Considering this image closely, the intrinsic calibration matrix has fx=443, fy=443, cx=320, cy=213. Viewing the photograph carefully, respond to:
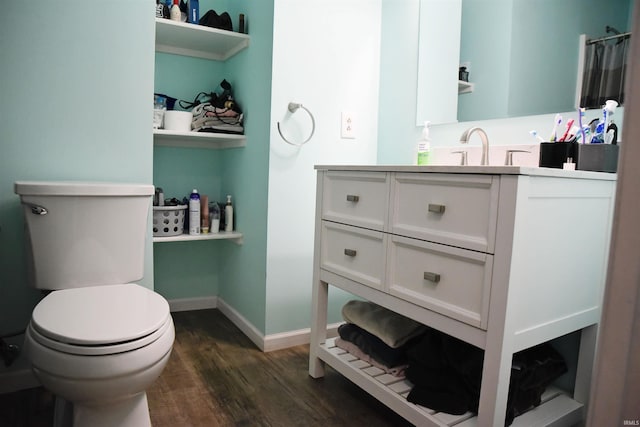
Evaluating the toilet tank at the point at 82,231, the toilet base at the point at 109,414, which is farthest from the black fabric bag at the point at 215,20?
the toilet base at the point at 109,414

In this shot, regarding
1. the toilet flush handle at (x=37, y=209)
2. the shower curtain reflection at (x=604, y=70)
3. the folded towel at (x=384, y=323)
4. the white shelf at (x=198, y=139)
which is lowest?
the folded towel at (x=384, y=323)

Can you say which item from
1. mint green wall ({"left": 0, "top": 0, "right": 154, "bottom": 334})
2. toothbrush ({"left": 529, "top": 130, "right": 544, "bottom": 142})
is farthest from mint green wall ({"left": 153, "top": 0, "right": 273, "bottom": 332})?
toothbrush ({"left": 529, "top": 130, "right": 544, "bottom": 142})

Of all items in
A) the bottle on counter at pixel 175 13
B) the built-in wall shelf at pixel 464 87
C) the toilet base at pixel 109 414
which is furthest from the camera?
the bottle on counter at pixel 175 13

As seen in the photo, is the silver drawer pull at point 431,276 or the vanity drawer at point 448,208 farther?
the silver drawer pull at point 431,276

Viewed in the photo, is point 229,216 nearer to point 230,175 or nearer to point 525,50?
point 230,175

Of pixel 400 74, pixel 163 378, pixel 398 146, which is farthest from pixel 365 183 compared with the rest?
pixel 163 378

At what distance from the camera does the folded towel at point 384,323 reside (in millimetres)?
1612

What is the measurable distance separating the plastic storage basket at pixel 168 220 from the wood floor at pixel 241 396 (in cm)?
57

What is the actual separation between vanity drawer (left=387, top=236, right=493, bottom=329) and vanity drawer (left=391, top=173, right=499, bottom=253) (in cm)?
3

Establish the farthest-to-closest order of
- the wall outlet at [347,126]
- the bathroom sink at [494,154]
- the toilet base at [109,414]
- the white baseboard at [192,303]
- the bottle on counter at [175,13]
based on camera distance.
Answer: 1. the white baseboard at [192,303]
2. the wall outlet at [347,126]
3. the bottle on counter at [175,13]
4. the bathroom sink at [494,154]
5. the toilet base at [109,414]

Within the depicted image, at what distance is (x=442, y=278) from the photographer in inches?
50.8

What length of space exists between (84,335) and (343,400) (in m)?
1.00

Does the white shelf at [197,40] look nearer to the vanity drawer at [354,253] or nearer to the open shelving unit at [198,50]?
the open shelving unit at [198,50]

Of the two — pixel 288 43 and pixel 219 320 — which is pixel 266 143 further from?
pixel 219 320
